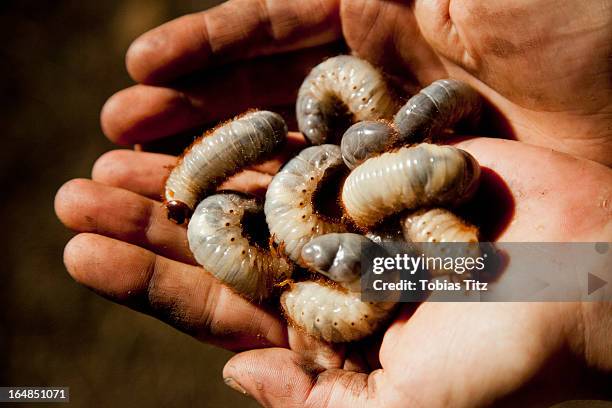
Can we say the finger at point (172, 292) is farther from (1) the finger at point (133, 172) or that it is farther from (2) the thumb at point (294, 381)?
(1) the finger at point (133, 172)

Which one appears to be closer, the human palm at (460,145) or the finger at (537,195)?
the human palm at (460,145)

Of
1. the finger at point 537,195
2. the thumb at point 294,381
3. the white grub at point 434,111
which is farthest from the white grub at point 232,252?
the finger at point 537,195

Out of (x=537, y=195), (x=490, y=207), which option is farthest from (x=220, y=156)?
(x=537, y=195)

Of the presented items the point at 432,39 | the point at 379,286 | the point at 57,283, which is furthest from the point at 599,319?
the point at 57,283

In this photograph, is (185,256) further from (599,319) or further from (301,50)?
(599,319)

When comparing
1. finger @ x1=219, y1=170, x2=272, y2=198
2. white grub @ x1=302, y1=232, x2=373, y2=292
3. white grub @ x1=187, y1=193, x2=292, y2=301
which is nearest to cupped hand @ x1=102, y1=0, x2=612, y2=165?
finger @ x1=219, y1=170, x2=272, y2=198

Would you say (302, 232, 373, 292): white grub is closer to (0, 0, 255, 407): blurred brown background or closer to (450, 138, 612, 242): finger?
(450, 138, 612, 242): finger
